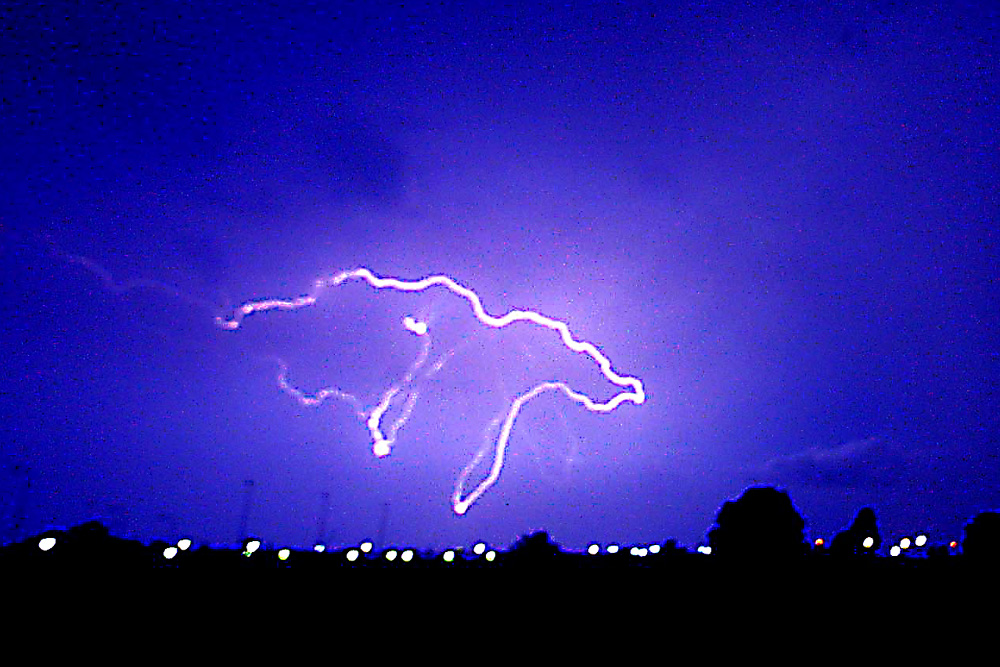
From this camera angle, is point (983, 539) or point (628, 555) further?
point (628, 555)

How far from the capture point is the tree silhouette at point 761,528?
12.4m

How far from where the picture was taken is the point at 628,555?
12766 millimetres

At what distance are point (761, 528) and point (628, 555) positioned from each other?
291 centimetres

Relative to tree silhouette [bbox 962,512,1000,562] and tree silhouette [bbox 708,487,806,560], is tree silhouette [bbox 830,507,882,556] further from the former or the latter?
tree silhouette [bbox 962,512,1000,562]

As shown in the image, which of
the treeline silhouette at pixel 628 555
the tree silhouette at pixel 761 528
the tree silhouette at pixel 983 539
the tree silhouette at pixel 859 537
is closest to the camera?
the treeline silhouette at pixel 628 555

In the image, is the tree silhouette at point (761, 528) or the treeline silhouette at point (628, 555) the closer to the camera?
the treeline silhouette at point (628, 555)

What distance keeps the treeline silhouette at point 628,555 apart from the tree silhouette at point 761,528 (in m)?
0.02

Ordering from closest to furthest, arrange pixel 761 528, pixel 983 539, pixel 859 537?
pixel 983 539 → pixel 761 528 → pixel 859 537

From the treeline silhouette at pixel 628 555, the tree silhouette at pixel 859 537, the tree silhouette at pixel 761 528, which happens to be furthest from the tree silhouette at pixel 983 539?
the tree silhouette at pixel 761 528

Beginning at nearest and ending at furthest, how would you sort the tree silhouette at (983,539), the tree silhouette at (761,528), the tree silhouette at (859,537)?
the tree silhouette at (983,539) < the tree silhouette at (761,528) < the tree silhouette at (859,537)

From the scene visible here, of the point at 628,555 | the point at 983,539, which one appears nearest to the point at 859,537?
the point at 983,539

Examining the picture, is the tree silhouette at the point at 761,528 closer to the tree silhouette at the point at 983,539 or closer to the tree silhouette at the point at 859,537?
the tree silhouette at the point at 859,537

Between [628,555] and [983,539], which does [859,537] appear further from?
[628,555]

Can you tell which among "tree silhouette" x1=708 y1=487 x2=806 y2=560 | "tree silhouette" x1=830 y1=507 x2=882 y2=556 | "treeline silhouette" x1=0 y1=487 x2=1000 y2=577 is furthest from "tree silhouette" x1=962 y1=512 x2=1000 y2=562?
"tree silhouette" x1=708 y1=487 x2=806 y2=560
